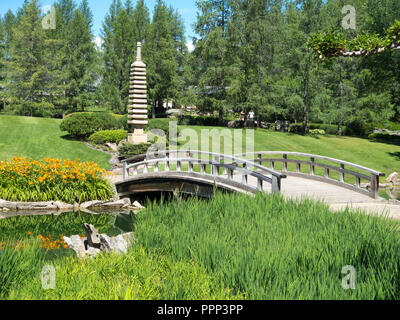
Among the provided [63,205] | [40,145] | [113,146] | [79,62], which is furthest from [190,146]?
[79,62]

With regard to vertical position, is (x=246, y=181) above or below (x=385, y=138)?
below

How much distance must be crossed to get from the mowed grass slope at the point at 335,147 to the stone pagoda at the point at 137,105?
4.13 metres

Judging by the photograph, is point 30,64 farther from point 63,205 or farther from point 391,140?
point 391,140

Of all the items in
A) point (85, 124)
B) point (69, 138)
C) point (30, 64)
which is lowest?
point (69, 138)

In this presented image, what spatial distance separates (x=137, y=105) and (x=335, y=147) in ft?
57.4

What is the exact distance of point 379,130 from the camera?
51.6 metres

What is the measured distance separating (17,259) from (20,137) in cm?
2829

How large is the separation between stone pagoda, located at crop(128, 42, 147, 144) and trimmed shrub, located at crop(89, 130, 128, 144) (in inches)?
66.3

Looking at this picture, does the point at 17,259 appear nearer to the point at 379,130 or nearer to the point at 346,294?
the point at 346,294

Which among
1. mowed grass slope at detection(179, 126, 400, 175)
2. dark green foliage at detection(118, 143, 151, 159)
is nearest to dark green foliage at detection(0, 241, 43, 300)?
dark green foliage at detection(118, 143, 151, 159)

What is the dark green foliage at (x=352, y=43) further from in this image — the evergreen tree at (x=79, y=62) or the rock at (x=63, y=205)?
the evergreen tree at (x=79, y=62)

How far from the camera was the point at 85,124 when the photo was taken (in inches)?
1257

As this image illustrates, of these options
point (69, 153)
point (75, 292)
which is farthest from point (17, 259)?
point (69, 153)

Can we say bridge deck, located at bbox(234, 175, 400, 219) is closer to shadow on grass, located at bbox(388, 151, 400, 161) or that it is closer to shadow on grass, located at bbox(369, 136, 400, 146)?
shadow on grass, located at bbox(388, 151, 400, 161)
